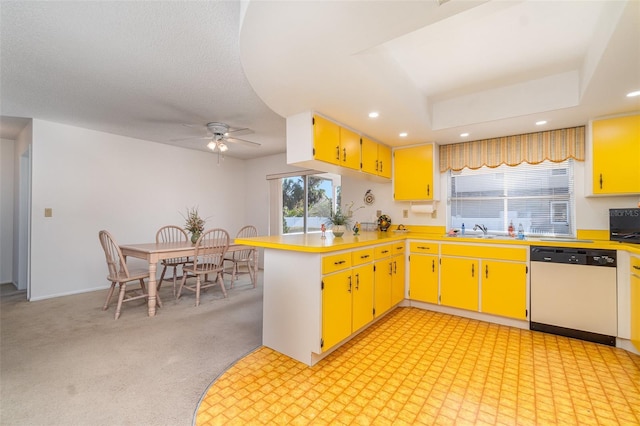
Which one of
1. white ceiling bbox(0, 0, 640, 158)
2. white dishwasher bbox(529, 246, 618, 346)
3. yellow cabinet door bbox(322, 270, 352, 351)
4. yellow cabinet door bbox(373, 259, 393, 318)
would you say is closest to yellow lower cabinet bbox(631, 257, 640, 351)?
white dishwasher bbox(529, 246, 618, 346)

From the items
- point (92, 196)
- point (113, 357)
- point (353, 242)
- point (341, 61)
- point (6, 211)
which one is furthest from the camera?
point (6, 211)

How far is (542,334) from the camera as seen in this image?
8.93 feet

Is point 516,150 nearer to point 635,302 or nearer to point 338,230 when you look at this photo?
point 635,302

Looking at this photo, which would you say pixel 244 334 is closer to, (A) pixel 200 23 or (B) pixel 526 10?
(A) pixel 200 23

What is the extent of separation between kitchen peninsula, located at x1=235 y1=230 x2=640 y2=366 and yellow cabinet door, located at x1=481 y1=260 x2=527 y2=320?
0.03 m

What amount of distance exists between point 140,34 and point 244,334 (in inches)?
103

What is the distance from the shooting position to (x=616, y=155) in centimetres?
263

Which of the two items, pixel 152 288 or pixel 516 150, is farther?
pixel 516 150

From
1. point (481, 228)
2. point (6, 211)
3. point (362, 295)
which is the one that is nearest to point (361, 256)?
point (362, 295)

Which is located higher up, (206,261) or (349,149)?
(349,149)

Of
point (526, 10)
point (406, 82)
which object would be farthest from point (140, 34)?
point (526, 10)

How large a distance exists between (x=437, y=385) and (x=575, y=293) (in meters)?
1.85

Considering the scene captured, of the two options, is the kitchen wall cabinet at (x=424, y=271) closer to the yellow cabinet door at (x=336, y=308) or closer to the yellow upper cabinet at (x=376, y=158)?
the yellow upper cabinet at (x=376, y=158)

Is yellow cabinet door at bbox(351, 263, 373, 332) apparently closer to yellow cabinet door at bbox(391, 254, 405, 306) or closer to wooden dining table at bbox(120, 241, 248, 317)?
yellow cabinet door at bbox(391, 254, 405, 306)
